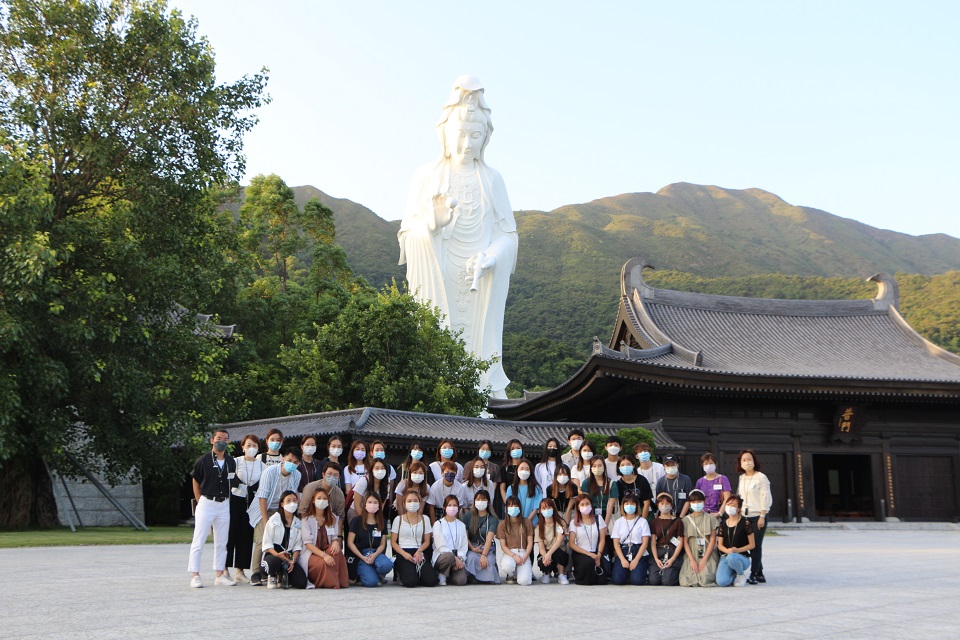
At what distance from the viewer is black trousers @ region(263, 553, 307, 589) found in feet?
26.0

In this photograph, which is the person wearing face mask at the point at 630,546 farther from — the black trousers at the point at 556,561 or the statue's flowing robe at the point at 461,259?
the statue's flowing robe at the point at 461,259

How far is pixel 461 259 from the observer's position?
28.0 metres

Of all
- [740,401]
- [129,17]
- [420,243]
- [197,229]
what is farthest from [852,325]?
[129,17]

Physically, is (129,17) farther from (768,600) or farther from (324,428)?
(768,600)

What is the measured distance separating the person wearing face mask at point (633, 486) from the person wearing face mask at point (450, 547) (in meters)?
1.59

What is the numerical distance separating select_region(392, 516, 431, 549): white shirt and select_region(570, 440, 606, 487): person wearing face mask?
165cm

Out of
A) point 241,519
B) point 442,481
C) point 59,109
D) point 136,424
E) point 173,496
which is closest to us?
point 241,519

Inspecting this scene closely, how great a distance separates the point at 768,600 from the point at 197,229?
43.3 ft

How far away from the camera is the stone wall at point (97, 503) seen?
20.4 meters

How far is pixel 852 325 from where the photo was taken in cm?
2658

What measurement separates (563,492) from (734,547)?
169 cm

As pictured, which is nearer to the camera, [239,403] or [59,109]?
[59,109]

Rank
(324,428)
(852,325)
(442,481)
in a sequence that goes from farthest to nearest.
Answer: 1. (852,325)
2. (324,428)
3. (442,481)

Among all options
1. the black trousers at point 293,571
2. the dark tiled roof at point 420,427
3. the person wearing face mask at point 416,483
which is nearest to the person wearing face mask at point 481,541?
the person wearing face mask at point 416,483
